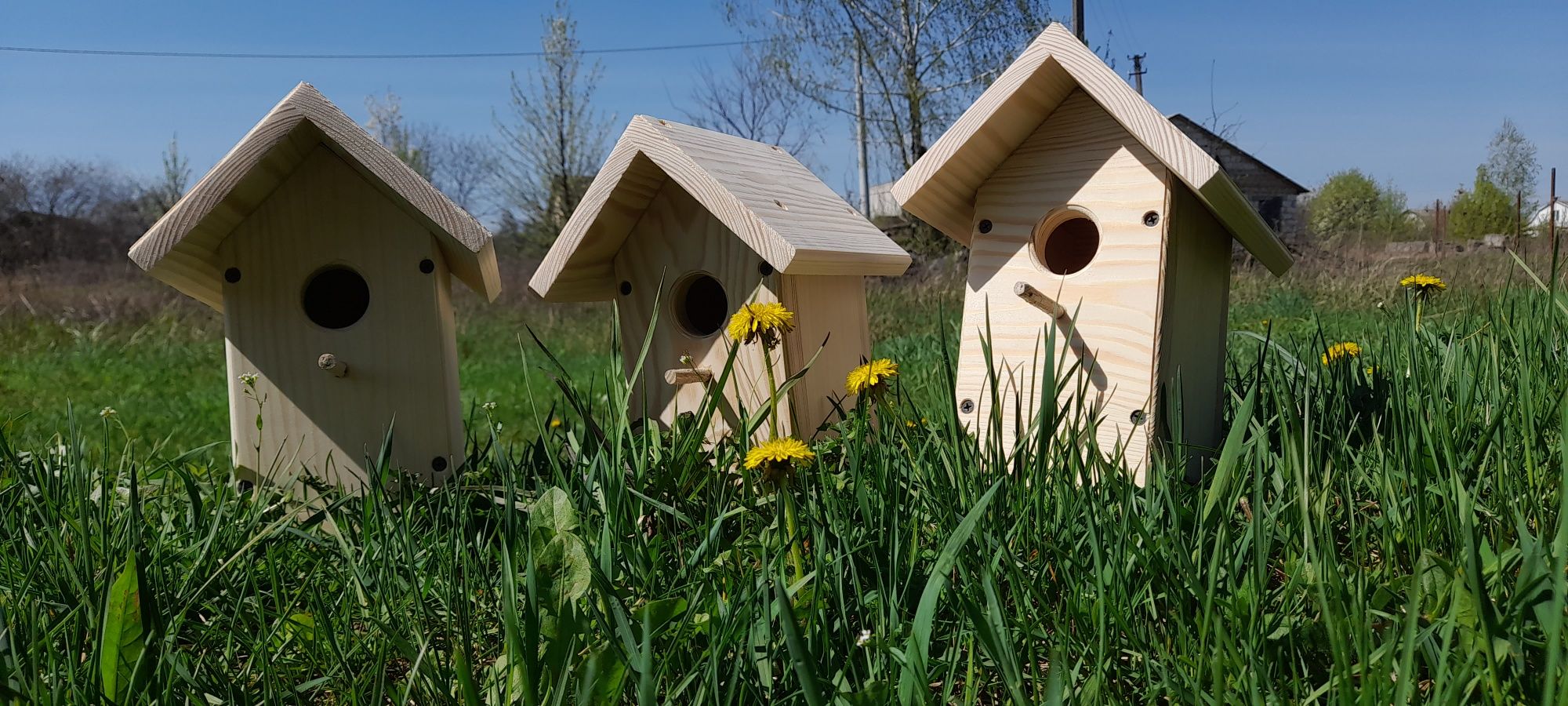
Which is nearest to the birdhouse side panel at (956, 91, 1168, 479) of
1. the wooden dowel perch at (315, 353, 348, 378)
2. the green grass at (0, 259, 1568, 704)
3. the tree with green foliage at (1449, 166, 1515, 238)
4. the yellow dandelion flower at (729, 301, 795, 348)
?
the green grass at (0, 259, 1568, 704)

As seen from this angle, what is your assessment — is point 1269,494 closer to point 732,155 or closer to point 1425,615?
point 1425,615

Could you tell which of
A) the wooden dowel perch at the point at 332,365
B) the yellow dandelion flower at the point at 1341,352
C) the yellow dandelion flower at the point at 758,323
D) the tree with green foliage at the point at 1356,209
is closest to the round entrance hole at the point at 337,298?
the wooden dowel perch at the point at 332,365

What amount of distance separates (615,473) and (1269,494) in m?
1.31

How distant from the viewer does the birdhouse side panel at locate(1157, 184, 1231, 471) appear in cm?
257

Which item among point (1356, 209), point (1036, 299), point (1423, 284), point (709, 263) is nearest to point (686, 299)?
point (709, 263)

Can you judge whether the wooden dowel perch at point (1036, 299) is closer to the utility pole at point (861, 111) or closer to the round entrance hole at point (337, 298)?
the round entrance hole at point (337, 298)

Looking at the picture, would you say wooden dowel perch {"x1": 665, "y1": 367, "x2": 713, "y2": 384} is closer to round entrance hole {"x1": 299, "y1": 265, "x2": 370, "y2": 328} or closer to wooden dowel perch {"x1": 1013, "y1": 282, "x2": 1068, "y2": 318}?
wooden dowel perch {"x1": 1013, "y1": 282, "x2": 1068, "y2": 318}

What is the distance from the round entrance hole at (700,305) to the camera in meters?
3.16

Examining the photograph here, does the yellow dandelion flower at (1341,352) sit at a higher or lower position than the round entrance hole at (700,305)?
lower

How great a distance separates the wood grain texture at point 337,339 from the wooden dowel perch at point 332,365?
0.12 ft

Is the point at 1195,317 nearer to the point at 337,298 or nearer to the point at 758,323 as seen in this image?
the point at 758,323

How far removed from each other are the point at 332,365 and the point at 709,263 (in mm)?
1064

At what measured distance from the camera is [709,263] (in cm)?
302

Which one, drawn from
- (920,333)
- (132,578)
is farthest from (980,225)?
(920,333)
